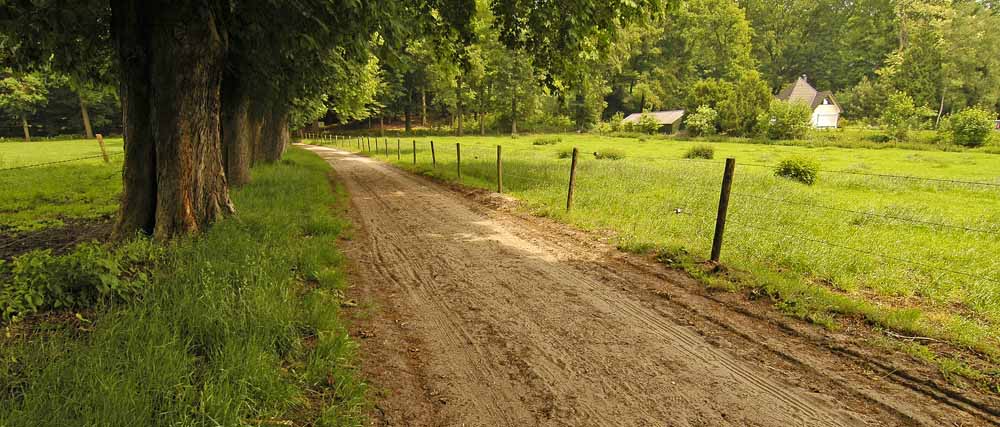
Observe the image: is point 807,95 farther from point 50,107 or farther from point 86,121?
point 50,107

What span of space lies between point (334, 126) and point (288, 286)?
7917cm

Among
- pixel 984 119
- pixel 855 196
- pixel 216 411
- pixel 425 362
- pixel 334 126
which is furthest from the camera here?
pixel 334 126

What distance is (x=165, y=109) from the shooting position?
5.95 metres

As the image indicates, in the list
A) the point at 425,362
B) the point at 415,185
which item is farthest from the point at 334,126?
the point at 425,362

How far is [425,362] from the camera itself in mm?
3721

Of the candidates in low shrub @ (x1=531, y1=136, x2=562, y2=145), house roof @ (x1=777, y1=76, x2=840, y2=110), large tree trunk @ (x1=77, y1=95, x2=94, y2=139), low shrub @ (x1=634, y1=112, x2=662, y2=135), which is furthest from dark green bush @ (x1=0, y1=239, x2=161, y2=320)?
house roof @ (x1=777, y1=76, x2=840, y2=110)

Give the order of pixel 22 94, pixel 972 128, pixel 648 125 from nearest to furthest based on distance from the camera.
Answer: pixel 972 128 < pixel 22 94 < pixel 648 125

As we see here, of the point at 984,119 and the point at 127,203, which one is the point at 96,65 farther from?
the point at 984,119

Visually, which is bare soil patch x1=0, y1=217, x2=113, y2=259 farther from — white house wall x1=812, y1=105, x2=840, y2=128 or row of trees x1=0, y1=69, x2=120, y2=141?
white house wall x1=812, y1=105, x2=840, y2=128

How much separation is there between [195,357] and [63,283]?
1821 millimetres

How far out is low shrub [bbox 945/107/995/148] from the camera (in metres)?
34.1

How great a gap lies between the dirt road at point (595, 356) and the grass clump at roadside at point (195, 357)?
0.41 metres

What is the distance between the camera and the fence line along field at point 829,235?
485cm

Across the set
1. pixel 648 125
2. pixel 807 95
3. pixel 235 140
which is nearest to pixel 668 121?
pixel 648 125
